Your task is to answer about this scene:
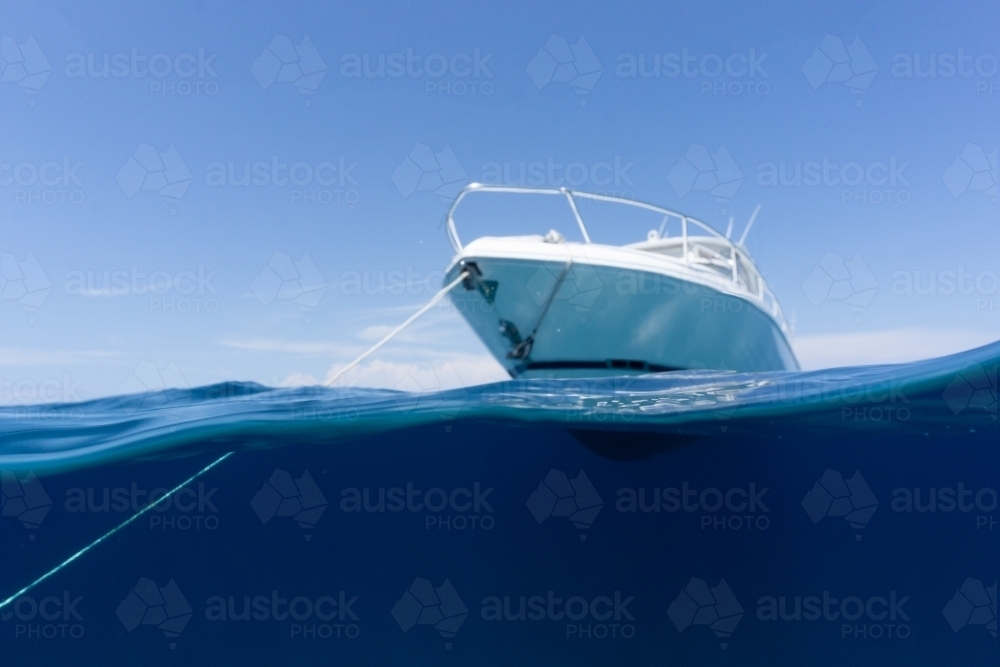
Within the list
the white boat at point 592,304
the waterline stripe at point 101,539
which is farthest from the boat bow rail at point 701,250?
the waterline stripe at point 101,539

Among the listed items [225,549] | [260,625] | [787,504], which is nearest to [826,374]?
[787,504]

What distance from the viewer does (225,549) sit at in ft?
50.5

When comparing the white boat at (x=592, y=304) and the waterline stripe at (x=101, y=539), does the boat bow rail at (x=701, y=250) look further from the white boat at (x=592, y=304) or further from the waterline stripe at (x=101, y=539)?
the waterline stripe at (x=101, y=539)

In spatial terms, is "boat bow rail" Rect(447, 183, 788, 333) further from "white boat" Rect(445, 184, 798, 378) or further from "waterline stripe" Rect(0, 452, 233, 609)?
"waterline stripe" Rect(0, 452, 233, 609)

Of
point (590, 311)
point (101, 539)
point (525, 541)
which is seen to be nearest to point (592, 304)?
point (590, 311)

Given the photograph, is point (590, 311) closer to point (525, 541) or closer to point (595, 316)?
point (595, 316)

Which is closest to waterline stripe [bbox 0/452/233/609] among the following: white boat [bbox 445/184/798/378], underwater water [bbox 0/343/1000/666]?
underwater water [bbox 0/343/1000/666]

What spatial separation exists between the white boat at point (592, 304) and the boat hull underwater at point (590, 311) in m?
0.02

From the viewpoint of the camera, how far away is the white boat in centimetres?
1098

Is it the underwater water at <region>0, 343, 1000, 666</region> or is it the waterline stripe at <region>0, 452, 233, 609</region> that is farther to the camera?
the waterline stripe at <region>0, 452, 233, 609</region>

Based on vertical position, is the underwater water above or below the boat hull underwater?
below

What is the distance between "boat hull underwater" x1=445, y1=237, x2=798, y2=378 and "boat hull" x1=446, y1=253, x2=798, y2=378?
0.02m

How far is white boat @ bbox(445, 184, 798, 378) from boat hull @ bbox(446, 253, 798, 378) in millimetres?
19

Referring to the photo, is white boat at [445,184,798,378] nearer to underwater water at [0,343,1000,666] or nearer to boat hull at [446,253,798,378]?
boat hull at [446,253,798,378]
